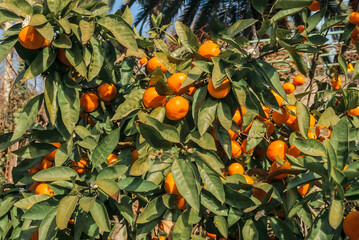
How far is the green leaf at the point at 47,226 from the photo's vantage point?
782mm

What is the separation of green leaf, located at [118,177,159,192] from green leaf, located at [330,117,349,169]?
0.43 metres

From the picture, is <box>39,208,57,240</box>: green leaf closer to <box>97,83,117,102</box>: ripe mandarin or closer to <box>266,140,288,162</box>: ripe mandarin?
<box>97,83,117,102</box>: ripe mandarin

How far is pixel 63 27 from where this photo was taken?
778 mm

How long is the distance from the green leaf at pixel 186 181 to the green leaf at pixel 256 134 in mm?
248

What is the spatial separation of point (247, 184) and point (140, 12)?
9.04 m

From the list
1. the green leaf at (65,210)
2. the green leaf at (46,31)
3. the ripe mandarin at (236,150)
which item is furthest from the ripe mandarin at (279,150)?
the green leaf at (46,31)

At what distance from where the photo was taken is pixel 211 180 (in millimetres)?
806

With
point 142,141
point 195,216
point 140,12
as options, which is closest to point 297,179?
point 195,216

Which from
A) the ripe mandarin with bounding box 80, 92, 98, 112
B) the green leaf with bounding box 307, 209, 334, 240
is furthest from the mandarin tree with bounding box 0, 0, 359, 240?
the ripe mandarin with bounding box 80, 92, 98, 112

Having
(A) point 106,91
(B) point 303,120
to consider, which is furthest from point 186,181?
(A) point 106,91

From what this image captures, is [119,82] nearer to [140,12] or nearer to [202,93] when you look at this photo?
[202,93]

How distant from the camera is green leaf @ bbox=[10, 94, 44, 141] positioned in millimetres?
847

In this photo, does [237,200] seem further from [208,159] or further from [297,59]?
[297,59]

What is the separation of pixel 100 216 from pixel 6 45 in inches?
18.9
